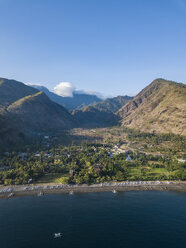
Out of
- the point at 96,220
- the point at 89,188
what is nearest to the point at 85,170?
the point at 89,188

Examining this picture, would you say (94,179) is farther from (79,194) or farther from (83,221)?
(83,221)

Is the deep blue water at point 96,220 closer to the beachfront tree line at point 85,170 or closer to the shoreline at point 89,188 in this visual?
the shoreline at point 89,188

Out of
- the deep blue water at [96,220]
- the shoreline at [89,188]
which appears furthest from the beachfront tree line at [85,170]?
the deep blue water at [96,220]

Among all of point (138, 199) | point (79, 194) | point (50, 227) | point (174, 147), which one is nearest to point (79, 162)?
point (79, 194)

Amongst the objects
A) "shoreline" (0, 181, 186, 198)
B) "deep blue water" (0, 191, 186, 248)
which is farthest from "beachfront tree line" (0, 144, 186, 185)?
"deep blue water" (0, 191, 186, 248)

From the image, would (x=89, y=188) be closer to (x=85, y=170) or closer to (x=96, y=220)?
(x=85, y=170)

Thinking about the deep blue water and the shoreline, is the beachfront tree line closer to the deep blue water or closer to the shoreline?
the shoreline
